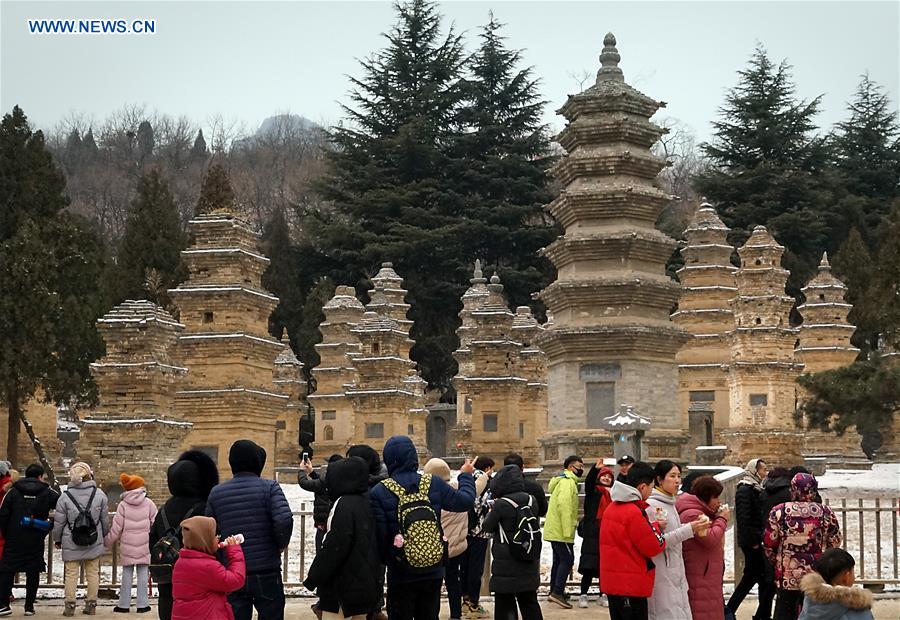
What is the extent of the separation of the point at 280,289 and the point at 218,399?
2934cm

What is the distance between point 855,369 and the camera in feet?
89.8

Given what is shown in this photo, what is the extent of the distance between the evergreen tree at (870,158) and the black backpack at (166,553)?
53.9 meters

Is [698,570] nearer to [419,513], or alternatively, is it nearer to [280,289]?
[419,513]

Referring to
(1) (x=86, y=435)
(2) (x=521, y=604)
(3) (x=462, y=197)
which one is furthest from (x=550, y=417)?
(3) (x=462, y=197)

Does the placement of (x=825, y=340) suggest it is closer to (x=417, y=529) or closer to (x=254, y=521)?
(x=417, y=529)

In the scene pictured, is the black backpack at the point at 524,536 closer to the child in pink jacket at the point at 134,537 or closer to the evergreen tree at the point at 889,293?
the child in pink jacket at the point at 134,537

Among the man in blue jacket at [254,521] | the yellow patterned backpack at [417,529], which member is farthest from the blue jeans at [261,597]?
the yellow patterned backpack at [417,529]

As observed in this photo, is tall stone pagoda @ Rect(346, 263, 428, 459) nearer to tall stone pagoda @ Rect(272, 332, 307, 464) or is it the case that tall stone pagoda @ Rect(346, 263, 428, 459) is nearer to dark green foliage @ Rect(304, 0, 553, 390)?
tall stone pagoda @ Rect(272, 332, 307, 464)

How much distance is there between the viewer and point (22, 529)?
13.2 meters

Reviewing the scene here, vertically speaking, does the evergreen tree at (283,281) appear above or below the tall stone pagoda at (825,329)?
above

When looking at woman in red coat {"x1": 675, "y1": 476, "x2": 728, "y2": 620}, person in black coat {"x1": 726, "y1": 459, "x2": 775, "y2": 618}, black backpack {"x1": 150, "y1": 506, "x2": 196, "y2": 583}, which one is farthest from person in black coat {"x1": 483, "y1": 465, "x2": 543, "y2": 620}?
black backpack {"x1": 150, "y1": 506, "x2": 196, "y2": 583}

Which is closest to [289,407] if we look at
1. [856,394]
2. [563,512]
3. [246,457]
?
[856,394]

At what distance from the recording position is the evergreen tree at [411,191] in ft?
182

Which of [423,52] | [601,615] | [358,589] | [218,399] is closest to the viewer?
[358,589]
